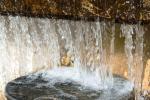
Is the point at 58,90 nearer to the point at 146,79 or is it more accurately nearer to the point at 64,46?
the point at 64,46

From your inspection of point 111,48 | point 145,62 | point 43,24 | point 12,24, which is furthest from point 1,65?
point 145,62

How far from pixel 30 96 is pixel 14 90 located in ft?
0.56

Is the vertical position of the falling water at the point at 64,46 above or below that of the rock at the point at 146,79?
above

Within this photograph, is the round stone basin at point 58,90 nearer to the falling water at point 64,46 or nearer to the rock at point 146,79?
the falling water at point 64,46

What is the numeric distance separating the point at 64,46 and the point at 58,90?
42.1 inches

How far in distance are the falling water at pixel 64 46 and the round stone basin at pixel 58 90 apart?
10.5 inches

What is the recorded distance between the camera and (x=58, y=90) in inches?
127

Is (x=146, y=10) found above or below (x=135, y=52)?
above

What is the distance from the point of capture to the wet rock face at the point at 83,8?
3.11 meters

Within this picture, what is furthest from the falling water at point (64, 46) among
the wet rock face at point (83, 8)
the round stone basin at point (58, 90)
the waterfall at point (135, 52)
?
the wet rock face at point (83, 8)

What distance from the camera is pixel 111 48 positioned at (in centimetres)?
405

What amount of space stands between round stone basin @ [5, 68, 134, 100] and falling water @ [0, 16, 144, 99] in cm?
27

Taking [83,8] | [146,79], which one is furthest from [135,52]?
[83,8]

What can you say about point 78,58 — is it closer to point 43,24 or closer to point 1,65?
point 43,24
